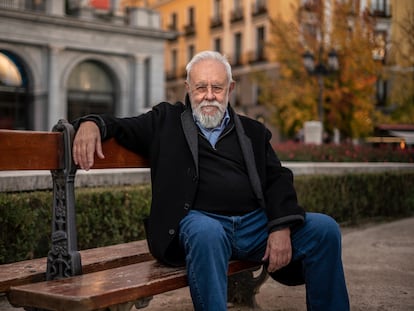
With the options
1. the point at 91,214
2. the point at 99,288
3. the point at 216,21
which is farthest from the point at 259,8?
the point at 99,288

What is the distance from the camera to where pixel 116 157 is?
3.52 meters

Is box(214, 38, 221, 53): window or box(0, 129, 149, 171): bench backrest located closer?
box(0, 129, 149, 171): bench backrest

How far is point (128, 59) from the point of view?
2800cm

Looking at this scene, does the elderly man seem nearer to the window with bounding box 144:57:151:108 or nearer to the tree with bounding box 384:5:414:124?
the tree with bounding box 384:5:414:124

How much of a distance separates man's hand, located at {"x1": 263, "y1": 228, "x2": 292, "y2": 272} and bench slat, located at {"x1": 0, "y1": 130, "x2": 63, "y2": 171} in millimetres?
1056

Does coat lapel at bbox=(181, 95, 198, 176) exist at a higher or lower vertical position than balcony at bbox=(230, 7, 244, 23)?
lower

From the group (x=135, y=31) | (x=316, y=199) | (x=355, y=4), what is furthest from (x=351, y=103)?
(x=316, y=199)

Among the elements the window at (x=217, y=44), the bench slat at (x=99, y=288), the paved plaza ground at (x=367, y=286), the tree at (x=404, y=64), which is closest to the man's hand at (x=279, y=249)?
the bench slat at (x=99, y=288)

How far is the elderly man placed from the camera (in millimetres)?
3299

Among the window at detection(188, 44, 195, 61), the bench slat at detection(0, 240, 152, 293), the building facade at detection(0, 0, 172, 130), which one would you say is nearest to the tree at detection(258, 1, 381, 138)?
the building facade at detection(0, 0, 172, 130)

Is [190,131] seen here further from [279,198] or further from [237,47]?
[237,47]

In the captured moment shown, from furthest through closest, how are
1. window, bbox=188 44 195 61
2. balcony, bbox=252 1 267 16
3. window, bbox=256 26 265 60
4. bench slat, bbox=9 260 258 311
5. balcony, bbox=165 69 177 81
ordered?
balcony, bbox=165 69 177 81
window, bbox=188 44 195 61
window, bbox=256 26 265 60
balcony, bbox=252 1 267 16
bench slat, bbox=9 260 258 311

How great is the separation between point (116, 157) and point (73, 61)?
23198mm

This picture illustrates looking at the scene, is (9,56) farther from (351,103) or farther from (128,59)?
(351,103)
